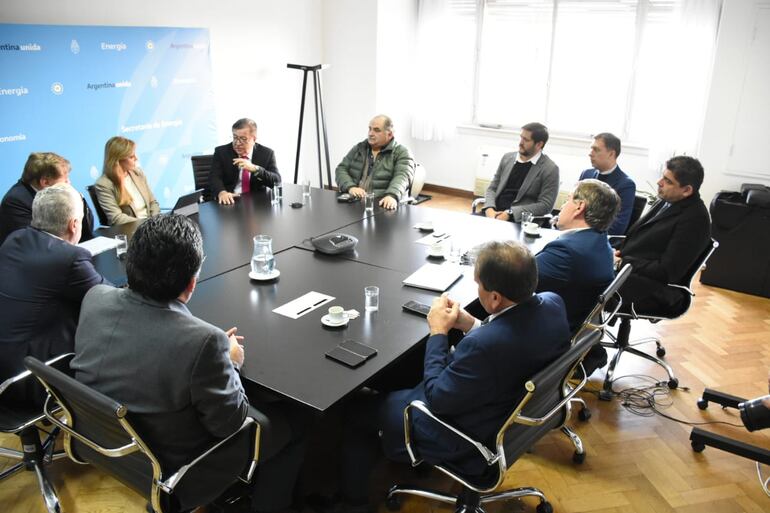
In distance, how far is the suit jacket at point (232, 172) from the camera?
4.71m

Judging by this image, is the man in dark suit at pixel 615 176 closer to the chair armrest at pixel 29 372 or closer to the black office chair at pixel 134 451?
the black office chair at pixel 134 451

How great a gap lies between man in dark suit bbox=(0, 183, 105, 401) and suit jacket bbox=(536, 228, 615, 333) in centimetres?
206

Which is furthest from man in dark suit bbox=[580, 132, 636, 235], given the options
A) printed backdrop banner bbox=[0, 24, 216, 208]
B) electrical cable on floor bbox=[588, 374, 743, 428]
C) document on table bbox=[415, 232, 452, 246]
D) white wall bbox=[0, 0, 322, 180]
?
white wall bbox=[0, 0, 322, 180]

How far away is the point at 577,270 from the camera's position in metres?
2.79

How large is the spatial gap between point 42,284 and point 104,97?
10.5ft

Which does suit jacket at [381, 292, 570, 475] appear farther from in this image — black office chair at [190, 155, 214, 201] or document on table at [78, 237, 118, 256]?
black office chair at [190, 155, 214, 201]

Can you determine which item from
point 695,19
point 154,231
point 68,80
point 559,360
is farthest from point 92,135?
point 695,19

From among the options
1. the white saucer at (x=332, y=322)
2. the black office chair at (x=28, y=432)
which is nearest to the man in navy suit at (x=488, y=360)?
the white saucer at (x=332, y=322)

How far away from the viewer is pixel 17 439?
3035 mm

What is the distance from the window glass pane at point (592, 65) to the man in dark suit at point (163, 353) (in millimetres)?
5924

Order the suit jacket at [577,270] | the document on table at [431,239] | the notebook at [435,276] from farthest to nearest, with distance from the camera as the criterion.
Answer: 1. the document on table at [431,239]
2. the notebook at [435,276]
3. the suit jacket at [577,270]

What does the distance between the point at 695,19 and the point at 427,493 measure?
546 centimetres

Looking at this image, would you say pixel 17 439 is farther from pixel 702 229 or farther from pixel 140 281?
pixel 702 229

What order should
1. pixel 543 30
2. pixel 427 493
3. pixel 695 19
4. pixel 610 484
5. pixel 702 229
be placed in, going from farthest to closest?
pixel 543 30, pixel 695 19, pixel 702 229, pixel 610 484, pixel 427 493
